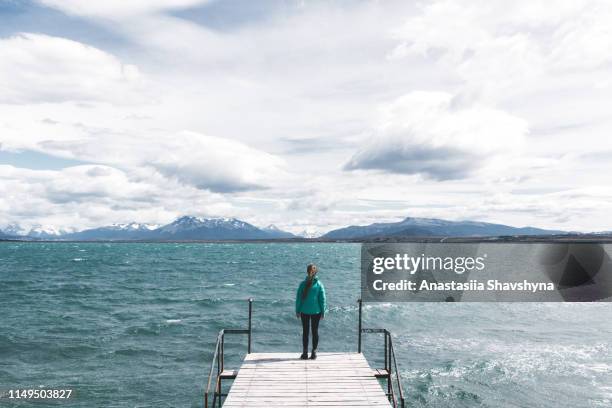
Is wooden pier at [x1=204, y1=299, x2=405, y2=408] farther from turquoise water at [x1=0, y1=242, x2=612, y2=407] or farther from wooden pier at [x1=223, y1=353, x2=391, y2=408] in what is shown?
turquoise water at [x1=0, y1=242, x2=612, y2=407]

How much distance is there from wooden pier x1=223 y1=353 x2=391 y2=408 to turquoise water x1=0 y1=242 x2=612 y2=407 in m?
11.1

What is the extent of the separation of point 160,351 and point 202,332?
238 inches

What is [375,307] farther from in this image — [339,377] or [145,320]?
[339,377]

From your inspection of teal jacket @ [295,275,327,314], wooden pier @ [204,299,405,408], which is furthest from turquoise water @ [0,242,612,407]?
teal jacket @ [295,275,327,314]

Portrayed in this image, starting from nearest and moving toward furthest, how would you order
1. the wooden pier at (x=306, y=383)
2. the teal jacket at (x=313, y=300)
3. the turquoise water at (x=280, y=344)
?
the wooden pier at (x=306, y=383) < the teal jacket at (x=313, y=300) < the turquoise water at (x=280, y=344)

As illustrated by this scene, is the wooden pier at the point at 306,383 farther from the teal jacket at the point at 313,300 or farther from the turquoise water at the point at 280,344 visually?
the turquoise water at the point at 280,344

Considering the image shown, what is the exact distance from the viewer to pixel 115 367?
88.4 feet

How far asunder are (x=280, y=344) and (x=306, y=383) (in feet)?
74.2

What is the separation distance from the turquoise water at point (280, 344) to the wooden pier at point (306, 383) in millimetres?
11018

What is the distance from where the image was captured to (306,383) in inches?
442

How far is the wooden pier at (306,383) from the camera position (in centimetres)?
1013

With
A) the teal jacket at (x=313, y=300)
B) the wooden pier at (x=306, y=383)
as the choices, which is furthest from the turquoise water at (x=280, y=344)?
the teal jacket at (x=313, y=300)

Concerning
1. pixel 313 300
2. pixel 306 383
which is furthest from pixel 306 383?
pixel 313 300

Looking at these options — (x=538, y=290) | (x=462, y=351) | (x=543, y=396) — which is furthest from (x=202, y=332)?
(x=538, y=290)
